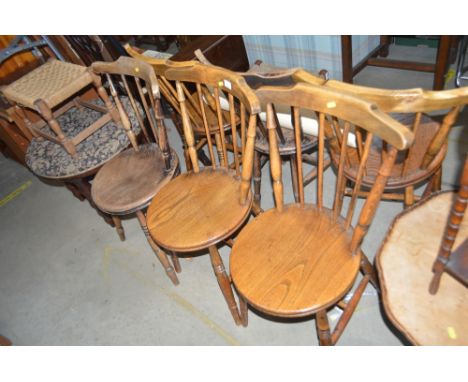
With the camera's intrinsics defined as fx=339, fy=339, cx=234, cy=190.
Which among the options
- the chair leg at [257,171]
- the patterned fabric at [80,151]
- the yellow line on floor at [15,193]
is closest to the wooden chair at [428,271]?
the chair leg at [257,171]

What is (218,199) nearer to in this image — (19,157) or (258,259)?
(258,259)

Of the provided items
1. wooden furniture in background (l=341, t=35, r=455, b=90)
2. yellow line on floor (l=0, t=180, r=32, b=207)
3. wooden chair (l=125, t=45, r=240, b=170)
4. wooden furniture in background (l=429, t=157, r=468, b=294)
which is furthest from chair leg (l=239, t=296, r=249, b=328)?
yellow line on floor (l=0, t=180, r=32, b=207)

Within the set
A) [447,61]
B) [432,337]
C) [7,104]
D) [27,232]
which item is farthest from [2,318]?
[447,61]

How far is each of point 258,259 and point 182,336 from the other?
791mm

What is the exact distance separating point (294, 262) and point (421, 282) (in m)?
0.38

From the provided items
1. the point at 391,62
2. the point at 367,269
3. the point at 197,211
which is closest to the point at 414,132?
the point at 367,269

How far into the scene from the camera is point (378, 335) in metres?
1.52

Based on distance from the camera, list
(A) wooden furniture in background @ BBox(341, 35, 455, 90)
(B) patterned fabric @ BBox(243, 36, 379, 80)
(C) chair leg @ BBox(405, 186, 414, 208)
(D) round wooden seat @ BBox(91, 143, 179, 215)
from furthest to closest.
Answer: (B) patterned fabric @ BBox(243, 36, 379, 80)
(A) wooden furniture in background @ BBox(341, 35, 455, 90)
(D) round wooden seat @ BBox(91, 143, 179, 215)
(C) chair leg @ BBox(405, 186, 414, 208)

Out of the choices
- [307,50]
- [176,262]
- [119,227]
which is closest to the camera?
[176,262]

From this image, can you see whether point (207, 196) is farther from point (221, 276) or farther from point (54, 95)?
point (54, 95)

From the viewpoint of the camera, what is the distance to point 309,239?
122cm

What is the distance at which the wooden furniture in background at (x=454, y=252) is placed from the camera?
823 millimetres

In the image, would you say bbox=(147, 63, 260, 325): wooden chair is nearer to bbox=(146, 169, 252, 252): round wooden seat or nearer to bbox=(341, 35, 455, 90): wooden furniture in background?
bbox=(146, 169, 252, 252): round wooden seat

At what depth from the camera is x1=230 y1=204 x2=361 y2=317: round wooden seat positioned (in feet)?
3.53
